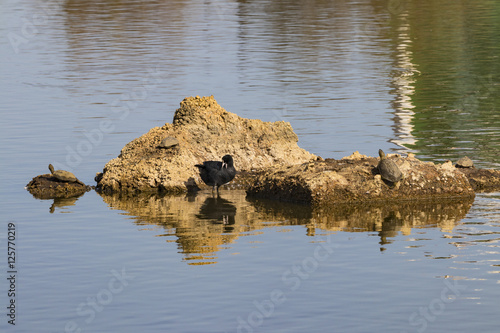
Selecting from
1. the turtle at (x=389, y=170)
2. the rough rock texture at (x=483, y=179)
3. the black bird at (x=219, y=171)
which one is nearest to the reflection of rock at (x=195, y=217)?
the black bird at (x=219, y=171)

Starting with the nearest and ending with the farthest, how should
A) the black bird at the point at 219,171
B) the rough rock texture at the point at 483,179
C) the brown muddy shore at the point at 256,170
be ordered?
the brown muddy shore at the point at 256,170 → the rough rock texture at the point at 483,179 → the black bird at the point at 219,171

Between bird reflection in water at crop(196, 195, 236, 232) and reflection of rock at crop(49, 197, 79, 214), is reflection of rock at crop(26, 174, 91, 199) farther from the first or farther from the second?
bird reflection in water at crop(196, 195, 236, 232)

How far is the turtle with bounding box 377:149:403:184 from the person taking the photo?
23359mm

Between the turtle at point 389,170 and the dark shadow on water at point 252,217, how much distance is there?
0.59 meters

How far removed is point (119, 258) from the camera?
63.7 feet

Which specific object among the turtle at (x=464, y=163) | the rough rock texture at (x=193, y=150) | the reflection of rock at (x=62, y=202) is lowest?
the reflection of rock at (x=62, y=202)

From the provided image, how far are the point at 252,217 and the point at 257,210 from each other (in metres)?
0.75

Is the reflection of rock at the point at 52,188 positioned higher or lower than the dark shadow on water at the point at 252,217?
higher

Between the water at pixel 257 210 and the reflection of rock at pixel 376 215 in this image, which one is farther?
the reflection of rock at pixel 376 215

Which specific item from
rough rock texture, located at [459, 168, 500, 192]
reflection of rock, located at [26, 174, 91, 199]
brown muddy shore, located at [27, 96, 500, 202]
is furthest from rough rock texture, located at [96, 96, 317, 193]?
rough rock texture, located at [459, 168, 500, 192]

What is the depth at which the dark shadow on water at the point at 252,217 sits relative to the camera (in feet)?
68.7

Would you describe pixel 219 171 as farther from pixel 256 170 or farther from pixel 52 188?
pixel 52 188

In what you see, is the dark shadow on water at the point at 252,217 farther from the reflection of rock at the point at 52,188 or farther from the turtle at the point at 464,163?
the turtle at the point at 464,163

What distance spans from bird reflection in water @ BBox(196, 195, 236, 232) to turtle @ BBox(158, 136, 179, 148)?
191 cm
